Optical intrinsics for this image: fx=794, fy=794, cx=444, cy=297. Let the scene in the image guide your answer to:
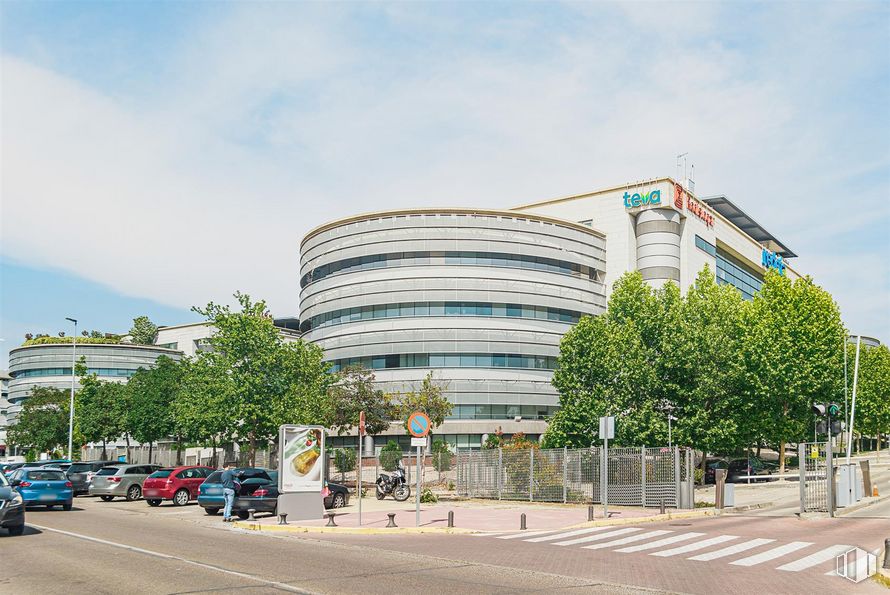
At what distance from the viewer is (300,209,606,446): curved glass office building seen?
225 feet

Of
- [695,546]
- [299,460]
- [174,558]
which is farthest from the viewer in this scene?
[299,460]

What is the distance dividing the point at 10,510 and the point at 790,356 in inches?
1827

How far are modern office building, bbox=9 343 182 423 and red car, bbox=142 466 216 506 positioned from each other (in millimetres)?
72787

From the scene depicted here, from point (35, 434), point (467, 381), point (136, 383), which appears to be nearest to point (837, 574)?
point (467, 381)

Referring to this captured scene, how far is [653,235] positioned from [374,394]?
1685 inches

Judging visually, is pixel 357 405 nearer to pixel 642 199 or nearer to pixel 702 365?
pixel 702 365

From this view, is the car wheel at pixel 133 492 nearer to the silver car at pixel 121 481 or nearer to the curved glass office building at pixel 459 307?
the silver car at pixel 121 481

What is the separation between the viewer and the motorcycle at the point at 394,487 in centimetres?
3416

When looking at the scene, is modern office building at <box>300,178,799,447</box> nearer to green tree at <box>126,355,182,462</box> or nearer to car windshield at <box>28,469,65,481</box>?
green tree at <box>126,355,182,462</box>

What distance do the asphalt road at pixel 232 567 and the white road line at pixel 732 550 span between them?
161 inches

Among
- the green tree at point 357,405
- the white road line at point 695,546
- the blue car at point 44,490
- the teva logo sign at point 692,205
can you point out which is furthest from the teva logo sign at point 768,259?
the blue car at point 44,490

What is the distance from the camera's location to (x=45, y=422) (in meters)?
77.9

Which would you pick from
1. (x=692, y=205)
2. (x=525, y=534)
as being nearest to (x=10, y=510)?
(x=525, y=534)

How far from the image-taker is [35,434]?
77.9 metres
